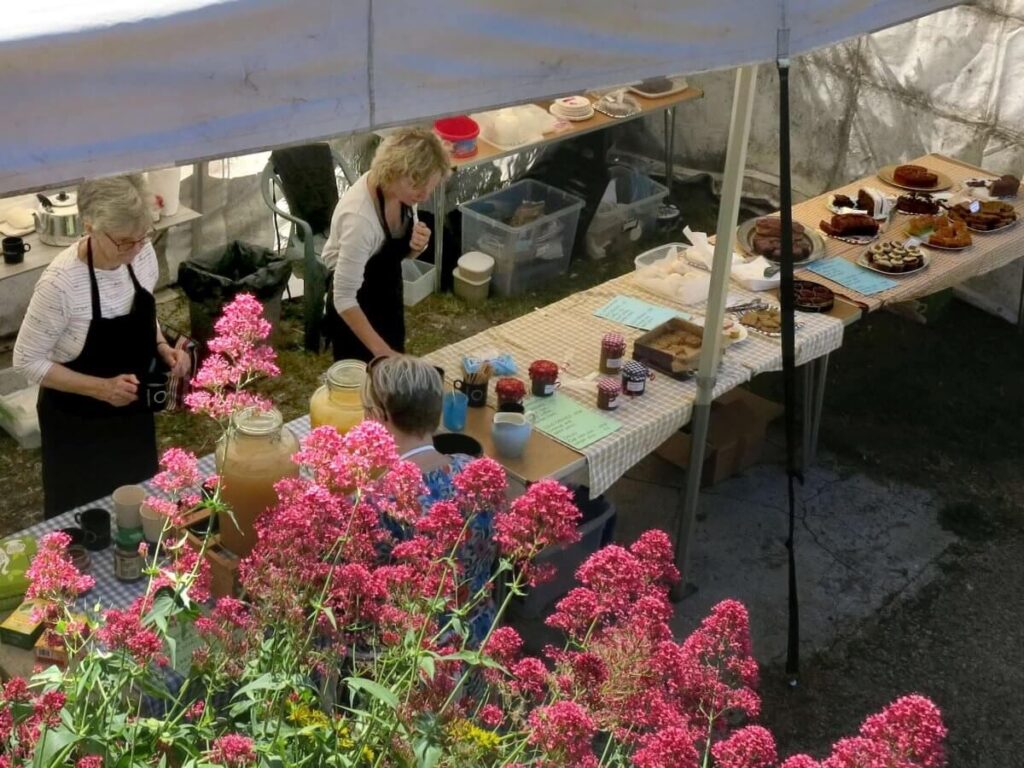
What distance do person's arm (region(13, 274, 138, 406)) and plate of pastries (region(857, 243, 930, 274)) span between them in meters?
3.30

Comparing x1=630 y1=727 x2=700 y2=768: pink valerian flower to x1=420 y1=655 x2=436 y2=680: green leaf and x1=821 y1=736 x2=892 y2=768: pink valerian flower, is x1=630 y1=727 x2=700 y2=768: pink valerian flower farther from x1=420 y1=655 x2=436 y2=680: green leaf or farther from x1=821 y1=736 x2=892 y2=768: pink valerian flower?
x1=420 y1=655 x2=436 y2=680: green leaf

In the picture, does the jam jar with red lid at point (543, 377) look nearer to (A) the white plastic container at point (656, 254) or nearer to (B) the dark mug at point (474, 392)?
(B) the dark mug at point (474, 392)

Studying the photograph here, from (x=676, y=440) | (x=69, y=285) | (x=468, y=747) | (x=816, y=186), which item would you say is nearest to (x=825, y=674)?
(x=676, y=440)

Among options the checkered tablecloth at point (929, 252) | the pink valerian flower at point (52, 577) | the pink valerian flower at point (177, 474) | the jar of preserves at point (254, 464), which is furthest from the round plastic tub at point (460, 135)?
the pink valerian flower at point (52, 577)

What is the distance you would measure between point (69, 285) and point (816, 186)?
18.0 feet

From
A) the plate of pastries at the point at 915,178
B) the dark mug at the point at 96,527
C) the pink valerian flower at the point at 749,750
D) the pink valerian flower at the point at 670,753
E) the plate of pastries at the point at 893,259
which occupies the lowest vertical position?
the plate of pastries at the point at 893,259

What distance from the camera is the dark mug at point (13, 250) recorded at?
5.50m

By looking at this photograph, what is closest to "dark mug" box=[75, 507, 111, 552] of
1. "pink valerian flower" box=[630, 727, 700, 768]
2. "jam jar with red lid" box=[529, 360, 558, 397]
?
"jam jar with red lid" box=[529, 360, 558, 397]

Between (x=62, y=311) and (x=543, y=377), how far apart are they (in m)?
1.62

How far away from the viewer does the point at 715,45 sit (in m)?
3.14

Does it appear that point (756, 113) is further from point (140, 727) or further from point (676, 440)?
point (140, 727)

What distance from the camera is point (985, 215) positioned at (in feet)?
19.0

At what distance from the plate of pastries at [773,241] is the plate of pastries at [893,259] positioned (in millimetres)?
207

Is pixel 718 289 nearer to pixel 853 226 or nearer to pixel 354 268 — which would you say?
pixel 354 268
